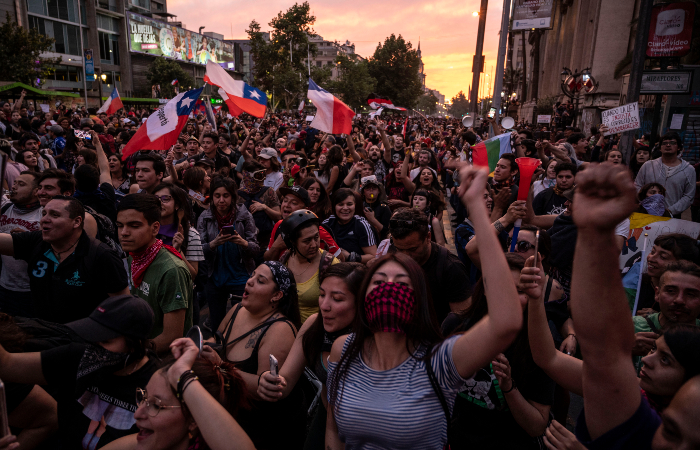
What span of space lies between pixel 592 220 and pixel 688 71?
10.3 metres

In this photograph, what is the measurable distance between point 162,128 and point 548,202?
17.7 feet

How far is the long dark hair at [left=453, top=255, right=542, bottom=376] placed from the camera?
242 centimetres

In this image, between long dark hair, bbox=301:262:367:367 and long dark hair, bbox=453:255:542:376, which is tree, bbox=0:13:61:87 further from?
long dark hair, bbox=453:255:542:376

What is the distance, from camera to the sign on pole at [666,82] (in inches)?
356

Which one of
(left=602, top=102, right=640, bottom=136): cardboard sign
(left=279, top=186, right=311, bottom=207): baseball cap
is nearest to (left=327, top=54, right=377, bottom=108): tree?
(left=602, top=102, right=640, bottom=136): cardboard sign

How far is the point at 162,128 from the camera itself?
6508 mm

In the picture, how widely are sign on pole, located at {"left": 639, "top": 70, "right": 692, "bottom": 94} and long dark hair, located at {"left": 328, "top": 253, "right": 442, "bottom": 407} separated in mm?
9287

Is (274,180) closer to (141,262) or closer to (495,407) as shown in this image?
(141,262)

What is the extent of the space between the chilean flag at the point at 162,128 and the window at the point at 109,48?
58.7 meters

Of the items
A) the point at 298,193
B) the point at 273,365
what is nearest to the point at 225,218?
the point at 298,193

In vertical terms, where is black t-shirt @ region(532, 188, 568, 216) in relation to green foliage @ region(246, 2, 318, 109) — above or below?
below

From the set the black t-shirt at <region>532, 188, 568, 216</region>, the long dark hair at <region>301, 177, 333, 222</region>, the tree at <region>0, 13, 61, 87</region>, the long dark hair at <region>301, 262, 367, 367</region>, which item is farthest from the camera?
the tree at <region>0, 13, 61, 87</region>

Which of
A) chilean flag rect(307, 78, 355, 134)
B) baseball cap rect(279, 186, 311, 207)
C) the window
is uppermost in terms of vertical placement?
the window

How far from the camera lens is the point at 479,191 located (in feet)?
5.51
